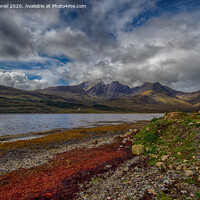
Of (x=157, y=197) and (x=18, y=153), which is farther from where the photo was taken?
(x=18, y=153)

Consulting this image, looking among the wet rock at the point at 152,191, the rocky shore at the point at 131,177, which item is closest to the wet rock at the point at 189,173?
the rocky shore at the point at 131,177

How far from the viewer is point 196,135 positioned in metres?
17.6

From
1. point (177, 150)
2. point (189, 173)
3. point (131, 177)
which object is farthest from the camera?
point (177, 150)

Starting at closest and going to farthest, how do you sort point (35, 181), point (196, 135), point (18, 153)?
point (35, 181) < point (196, 135) < point (18, 153)

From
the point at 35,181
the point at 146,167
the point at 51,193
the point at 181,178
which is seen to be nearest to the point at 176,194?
the point at 181,178

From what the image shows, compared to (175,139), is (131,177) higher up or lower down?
lower down

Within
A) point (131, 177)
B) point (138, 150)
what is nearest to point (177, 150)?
point (138, 150)

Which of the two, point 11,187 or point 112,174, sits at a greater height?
point 112,174

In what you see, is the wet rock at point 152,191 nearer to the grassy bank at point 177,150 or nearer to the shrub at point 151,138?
the grassy bank at point 177,150

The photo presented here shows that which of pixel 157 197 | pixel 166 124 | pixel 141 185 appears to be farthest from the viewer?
pixel 166 124

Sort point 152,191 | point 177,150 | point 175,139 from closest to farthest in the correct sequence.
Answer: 1. point 152,191
2. point 177,150
3. point 175,139

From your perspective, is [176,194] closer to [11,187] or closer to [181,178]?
[181,178]

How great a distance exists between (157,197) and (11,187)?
15.0m

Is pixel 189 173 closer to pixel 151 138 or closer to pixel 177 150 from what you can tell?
pixel 177 150
